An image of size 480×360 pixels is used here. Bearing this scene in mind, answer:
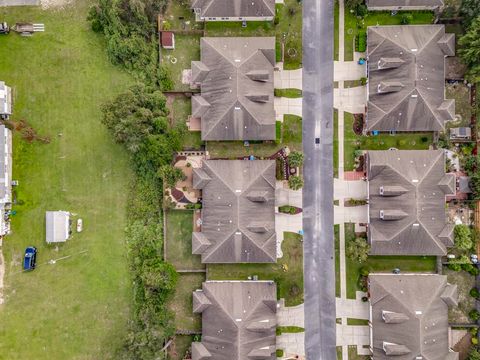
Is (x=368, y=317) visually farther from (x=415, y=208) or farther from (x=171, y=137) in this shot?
(x=171, y=137)

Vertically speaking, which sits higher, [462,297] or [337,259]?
[337,259]

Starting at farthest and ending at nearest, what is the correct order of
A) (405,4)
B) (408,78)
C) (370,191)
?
1. (405,4)
2. (370,191)
3. (408,78)

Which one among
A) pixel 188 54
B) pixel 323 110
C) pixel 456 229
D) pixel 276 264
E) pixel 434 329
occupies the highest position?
pixel 188 54

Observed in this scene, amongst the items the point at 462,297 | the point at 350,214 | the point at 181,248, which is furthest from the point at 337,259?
the point at 181,248

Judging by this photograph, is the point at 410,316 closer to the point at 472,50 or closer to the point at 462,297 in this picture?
the point at 462,297

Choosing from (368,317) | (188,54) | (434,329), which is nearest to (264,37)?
(188,54)

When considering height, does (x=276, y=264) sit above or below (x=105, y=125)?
below

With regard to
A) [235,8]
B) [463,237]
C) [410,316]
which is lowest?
[410,316]
